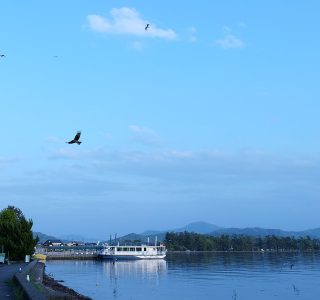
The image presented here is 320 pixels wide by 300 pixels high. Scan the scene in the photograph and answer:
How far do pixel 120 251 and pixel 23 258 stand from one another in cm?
7722

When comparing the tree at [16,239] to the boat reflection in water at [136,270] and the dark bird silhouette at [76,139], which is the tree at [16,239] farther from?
the dark bird silhouette at [76,139]

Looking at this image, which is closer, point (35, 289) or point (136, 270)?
point (35, 289)

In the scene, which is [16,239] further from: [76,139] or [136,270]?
[76,139]

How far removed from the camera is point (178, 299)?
42.1 m

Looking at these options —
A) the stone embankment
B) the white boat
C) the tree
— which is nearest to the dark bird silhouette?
the stone embankment

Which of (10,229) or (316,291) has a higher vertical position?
(10,229)

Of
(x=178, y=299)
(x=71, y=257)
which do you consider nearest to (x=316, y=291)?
(x=178, y=299)

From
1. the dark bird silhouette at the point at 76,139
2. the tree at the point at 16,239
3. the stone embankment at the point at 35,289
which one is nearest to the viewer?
the dark bird silhouette at the point at 76,139

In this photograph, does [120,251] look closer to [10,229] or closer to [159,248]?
[159,248]

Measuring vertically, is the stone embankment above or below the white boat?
below

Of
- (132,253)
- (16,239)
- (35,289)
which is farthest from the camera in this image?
(132,253)

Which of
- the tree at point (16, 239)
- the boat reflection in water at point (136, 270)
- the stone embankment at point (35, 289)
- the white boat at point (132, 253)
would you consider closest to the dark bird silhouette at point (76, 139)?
the stone embankment at point (35, 289)

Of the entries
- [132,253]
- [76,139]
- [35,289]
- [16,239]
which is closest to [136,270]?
[16,239]

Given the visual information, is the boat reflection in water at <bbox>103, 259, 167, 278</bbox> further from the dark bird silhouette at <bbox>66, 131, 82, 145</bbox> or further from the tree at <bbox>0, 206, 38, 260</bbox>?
the dark bird silhouette at <bbox>66, 131, 82, 145</bbox>
